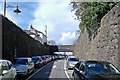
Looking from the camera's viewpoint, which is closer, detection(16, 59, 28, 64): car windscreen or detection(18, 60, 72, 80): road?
detection(18, 60, 72, 80): road

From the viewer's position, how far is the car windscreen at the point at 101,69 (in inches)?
494

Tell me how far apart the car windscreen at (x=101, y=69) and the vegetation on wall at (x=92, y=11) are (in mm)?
14446

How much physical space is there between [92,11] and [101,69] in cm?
1755

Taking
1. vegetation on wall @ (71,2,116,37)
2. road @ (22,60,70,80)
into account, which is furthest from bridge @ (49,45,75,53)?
road @ (22,60,70,80)

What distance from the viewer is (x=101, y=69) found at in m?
12.9

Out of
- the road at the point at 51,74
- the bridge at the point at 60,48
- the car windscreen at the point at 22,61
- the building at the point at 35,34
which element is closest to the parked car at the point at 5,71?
the road at the point at 51,74

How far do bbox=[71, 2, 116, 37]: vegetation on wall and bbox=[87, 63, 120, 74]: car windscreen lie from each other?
14446mm

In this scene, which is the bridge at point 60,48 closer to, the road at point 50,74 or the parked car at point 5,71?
the road at point 50,74

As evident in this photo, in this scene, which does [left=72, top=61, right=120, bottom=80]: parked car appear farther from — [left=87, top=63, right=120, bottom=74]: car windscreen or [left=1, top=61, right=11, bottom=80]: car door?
[left=1, top=61, right=11, bottom=80]: car door

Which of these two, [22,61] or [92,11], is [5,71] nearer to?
[22,61]

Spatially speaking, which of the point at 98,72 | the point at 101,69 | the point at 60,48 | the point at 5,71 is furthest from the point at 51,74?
the point at 60,48

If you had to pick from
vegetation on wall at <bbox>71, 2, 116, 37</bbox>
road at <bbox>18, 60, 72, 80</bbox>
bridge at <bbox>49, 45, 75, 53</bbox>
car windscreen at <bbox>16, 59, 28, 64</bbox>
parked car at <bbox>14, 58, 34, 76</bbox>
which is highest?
bridge at <bbox>49, 45, 75, 53</bbox>

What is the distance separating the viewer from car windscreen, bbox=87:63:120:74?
12.5 metres

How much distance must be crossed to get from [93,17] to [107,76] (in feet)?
63.3
